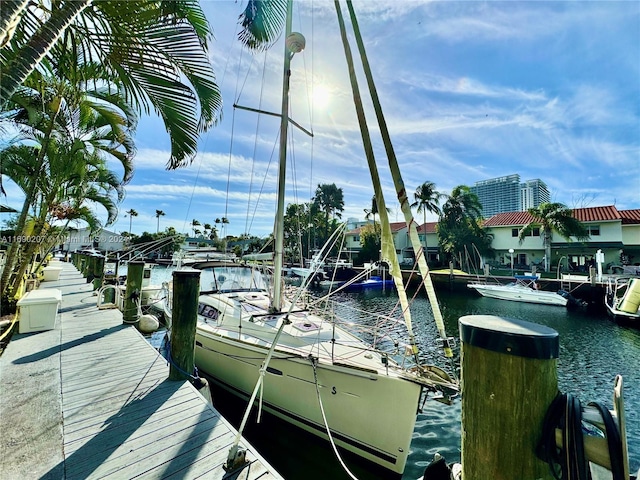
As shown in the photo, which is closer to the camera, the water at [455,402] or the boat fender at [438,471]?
the boat fender at [438,471]

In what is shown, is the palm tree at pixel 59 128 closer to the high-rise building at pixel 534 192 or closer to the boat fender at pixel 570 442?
the boat fender at pixel 570 442

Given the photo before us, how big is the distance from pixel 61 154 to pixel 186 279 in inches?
284

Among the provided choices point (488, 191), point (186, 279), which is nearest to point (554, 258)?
point (186, 279)

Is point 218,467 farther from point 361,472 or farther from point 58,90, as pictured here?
point 58,90

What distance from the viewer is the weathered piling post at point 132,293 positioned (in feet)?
23.9

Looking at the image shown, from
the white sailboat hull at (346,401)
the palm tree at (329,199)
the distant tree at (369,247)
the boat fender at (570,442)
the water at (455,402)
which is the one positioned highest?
the palm tree at (329,199)

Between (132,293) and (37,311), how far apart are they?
179cm

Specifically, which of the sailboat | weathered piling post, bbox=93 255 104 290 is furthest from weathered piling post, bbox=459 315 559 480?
weathered piling post, bbox=93 255 104 290

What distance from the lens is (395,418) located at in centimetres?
411

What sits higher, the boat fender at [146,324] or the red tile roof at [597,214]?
the red tile roof at [597,214]

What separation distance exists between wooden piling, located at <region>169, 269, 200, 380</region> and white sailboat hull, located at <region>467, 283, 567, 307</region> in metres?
22.4

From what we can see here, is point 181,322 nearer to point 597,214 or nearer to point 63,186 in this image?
point 63,186

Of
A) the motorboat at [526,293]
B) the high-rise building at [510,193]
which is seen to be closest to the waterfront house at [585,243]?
the motorboat at [526,293]

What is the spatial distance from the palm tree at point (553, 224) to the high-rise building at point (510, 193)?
Result: 52.7m
